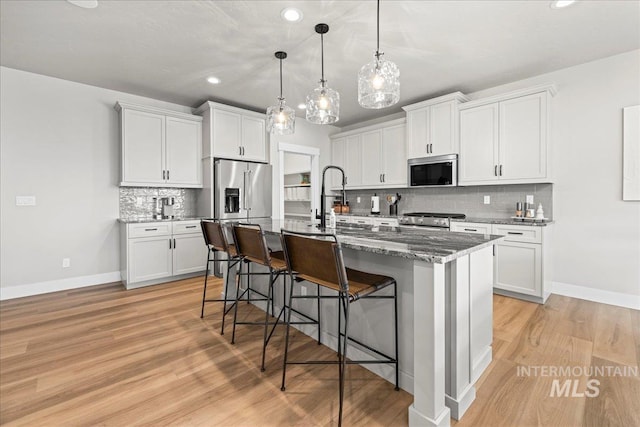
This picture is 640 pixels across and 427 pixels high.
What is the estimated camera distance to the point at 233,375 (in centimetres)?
196

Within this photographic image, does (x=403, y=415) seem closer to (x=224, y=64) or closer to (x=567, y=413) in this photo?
(x=567, y=413)

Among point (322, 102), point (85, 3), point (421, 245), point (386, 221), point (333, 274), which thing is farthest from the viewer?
point (386, 221)

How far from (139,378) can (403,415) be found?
1.67 m

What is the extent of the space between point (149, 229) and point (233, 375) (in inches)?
113

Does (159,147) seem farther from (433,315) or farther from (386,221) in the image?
(433,315)

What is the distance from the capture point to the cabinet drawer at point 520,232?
327cm

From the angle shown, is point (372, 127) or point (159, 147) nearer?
point (159, 147)

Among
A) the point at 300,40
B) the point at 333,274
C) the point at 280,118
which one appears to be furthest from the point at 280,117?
the point at 333,274

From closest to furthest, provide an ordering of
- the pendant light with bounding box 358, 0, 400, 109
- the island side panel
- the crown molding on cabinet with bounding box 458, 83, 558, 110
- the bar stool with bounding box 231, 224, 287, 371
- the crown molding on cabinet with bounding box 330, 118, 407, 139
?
the island side panel < the bar stool with bounding box 231, 224, 287, 371 < the pendant light with bounding box 358, 0, 400, 109 < the crown molding on cabinet with bounding box 458, 83, 558, 110 < the crown molding on cabinet with bounding box 330, 118, 407, 139

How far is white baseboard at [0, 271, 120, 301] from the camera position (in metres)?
3.57

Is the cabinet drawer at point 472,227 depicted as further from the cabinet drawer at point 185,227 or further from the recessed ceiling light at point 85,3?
the recessed ceiling light at point 85,3

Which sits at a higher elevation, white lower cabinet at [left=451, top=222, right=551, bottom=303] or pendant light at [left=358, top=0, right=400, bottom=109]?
pendant light at [left=358, top=0, right=400, bottom=109]

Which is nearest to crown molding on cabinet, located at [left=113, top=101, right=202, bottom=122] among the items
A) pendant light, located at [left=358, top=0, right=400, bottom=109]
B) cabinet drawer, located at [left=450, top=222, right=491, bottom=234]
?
pendant light, located at [left=358, top=0, right=400, bottom=109]

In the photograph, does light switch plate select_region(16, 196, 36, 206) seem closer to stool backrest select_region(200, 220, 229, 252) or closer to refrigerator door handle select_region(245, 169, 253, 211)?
stool backrest select_region(200, 220, 229, 252)
